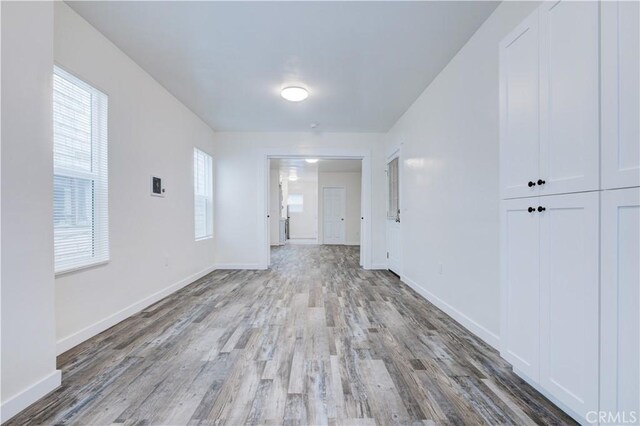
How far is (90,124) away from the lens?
2344mm

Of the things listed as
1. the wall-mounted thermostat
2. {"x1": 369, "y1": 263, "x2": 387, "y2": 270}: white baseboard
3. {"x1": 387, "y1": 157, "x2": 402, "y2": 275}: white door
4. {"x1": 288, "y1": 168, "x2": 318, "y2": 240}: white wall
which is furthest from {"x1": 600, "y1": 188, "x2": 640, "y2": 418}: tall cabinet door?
{"x1": 288, "y1": 168, "x2": 318, "y2": 240}: white wall

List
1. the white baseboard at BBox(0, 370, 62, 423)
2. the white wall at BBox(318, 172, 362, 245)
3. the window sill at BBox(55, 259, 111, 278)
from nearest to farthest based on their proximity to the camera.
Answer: the white baseboard at BBox(0, 370, 62, 423) < the window sill at BBox(55, 259, 111, 278) < the white wall at BBox(318, 172, 362, 245)

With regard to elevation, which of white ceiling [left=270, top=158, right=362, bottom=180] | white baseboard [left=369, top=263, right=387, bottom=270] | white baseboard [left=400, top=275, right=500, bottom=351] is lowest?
white baseboard [left=369, top=263, right=387, bottom=270]

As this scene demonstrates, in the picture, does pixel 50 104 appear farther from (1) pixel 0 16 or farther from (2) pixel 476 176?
(2) pixel 476 176

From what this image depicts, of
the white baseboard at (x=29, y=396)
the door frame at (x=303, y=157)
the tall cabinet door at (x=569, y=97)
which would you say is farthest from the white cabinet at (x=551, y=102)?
the door frame at (x=303, y=157)

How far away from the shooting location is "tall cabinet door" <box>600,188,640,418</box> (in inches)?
40.8

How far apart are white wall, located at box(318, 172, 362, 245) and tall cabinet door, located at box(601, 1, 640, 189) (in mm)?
8410

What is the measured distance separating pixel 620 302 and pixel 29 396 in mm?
2672

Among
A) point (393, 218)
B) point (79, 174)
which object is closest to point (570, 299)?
point (79, 174)

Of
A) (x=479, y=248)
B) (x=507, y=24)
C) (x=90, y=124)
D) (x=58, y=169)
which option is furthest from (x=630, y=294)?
(x=90, y=124)

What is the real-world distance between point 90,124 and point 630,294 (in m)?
3.42

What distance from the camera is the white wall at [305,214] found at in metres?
12.2

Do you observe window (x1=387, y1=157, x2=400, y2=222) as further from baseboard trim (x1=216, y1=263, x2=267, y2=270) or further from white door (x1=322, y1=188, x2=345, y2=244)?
white door (x1=322, y1=188, x2=345, y2=244)

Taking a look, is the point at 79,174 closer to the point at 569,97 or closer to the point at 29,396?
the point at 29,396
